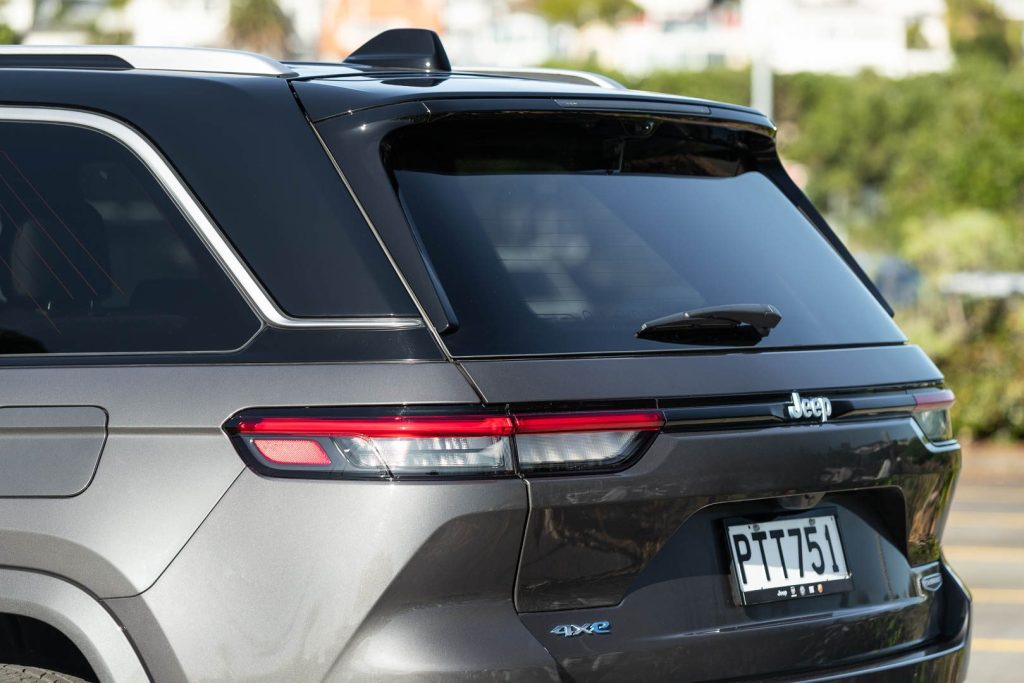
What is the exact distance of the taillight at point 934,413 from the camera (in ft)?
10.3

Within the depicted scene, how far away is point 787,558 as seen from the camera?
113 inches

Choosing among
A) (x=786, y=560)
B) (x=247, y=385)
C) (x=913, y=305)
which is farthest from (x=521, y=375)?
(x=913, y=305)

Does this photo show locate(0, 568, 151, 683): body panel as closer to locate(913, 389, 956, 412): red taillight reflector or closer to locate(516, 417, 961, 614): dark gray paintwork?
locate(516, 417, 961, 614): dark gray paintwork

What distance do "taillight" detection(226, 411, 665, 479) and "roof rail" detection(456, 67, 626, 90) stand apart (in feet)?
3.51

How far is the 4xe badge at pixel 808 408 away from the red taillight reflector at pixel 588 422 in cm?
32

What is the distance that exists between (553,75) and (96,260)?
1303 millimetres

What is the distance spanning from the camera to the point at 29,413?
8.62ft

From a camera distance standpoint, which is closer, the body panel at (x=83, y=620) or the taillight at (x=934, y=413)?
the body panel at (x=83, y=620)

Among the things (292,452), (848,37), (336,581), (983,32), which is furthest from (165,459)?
(848,37)

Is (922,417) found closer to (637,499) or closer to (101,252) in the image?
(637,499)

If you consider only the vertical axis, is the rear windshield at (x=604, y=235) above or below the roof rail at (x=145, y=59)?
below

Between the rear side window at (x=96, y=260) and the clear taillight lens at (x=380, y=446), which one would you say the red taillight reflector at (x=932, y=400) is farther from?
the rear side window at (x=96, y=260)

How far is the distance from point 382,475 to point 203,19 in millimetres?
118804

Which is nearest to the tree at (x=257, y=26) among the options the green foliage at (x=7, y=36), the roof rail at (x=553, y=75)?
the green foliage at (x=7, y=36)
